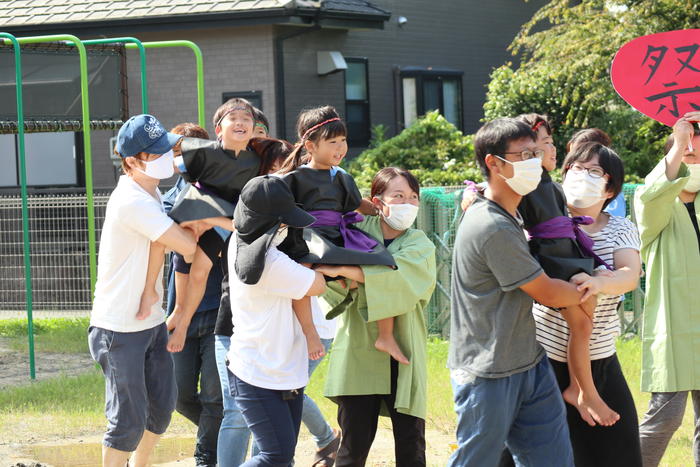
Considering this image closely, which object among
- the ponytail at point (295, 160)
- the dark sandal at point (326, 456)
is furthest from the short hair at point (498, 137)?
the dark sandal at point (326, 456)

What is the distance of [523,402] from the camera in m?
Answer: 3.84

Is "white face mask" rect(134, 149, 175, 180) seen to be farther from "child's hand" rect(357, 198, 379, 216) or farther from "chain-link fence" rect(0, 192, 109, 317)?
"chain-link fence" rect(0, 192, 109, 317)

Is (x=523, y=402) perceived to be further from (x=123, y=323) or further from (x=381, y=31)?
(x=381, y=31)

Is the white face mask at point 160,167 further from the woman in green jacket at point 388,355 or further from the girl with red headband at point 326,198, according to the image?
the woman in green jacket at point 388,355

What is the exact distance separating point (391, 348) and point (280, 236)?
947 mm

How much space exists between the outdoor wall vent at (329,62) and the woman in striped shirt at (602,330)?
13.0m

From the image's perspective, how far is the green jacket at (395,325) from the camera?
4.73 meters

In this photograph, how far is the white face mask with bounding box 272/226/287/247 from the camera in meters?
4.16

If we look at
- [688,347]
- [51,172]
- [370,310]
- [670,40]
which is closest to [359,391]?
[370,310]

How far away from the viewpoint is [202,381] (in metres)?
5.33

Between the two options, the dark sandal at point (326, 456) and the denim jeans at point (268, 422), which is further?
the dark sandal at point (326, 456)

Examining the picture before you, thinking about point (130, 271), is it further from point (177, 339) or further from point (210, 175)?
point (210, 175)

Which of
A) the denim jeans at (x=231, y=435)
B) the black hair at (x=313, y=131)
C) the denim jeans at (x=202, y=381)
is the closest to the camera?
the black hair at (x=313, y=131)

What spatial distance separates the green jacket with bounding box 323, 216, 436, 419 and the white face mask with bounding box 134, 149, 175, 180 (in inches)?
37.8
